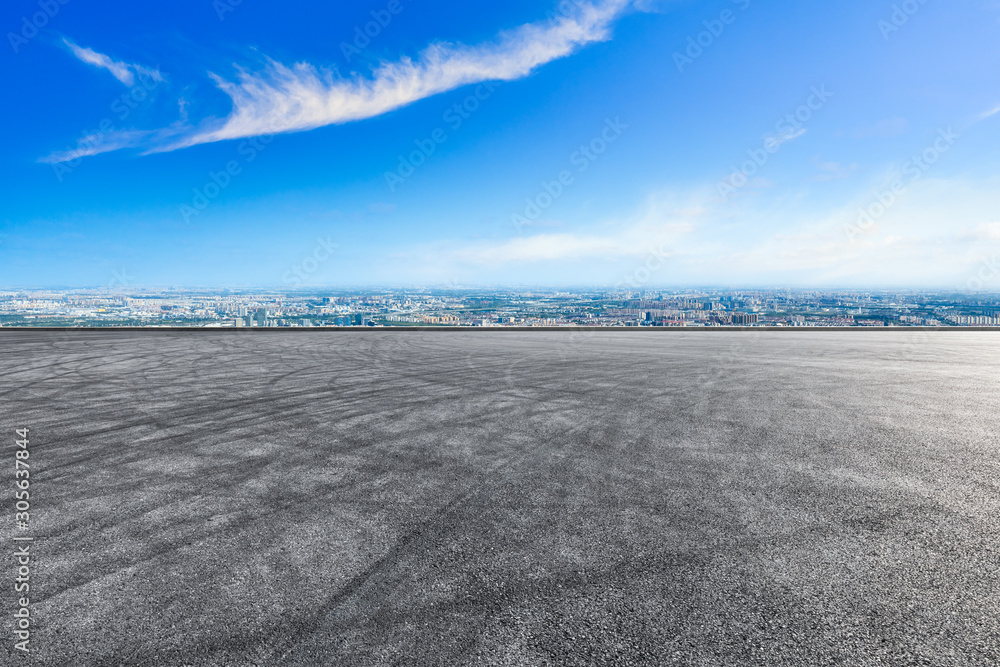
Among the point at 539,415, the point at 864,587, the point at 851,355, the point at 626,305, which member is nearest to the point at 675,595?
the point at 864,587

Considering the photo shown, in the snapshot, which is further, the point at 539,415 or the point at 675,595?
the point at 539,415

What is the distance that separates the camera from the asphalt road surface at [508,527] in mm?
2451

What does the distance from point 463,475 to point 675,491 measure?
70.4 inches

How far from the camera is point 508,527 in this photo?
3.60 m

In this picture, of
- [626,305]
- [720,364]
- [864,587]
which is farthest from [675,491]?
[626,305]

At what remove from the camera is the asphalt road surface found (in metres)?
2.45

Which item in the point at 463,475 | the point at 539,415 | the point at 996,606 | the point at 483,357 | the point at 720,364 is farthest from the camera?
the point at 483,357

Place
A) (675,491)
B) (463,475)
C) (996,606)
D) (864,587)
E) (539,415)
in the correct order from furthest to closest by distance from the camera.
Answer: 1. (539,415)
2. (463,475)
3. (675,491)
4. (864,587)
5. (996,606)

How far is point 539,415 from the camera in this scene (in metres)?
6.88

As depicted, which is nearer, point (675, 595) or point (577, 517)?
point (675, 595)

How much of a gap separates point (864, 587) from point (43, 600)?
4365 mm

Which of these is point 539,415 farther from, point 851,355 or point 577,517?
point 851,355

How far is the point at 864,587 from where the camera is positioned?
2850 mm

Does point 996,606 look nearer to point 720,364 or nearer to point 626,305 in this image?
point 720,364
